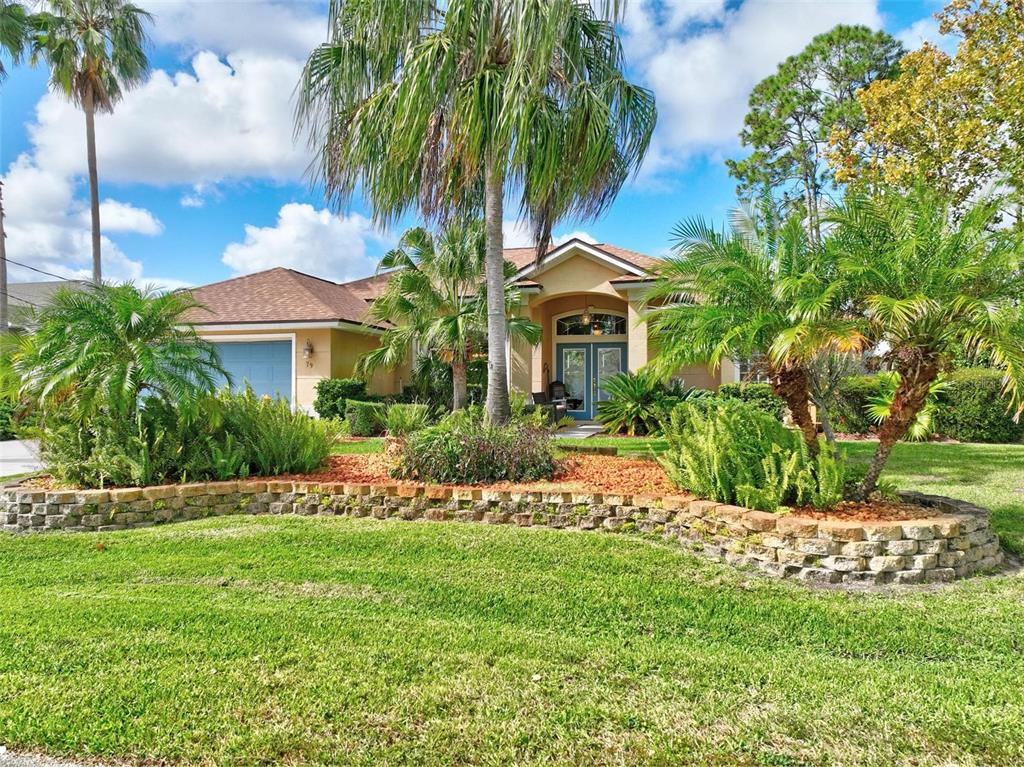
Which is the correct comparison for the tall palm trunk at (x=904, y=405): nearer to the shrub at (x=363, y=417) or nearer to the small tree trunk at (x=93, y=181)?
the shrub at (x=363, y=417)

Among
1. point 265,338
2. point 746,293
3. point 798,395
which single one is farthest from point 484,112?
point 265,338

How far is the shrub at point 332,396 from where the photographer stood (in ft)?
48.3

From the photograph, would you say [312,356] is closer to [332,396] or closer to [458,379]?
[332,396]

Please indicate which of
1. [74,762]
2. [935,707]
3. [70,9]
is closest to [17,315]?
[74,762]

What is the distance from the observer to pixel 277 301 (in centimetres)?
1669

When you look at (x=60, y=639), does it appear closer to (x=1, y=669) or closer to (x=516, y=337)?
(x=1, y=669)

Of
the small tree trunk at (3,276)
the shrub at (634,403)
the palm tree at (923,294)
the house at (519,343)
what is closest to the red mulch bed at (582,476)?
the palm tree at (923,294)

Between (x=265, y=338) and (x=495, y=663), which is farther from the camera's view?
(x=265, y=338)

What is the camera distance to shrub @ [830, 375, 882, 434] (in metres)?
13.4

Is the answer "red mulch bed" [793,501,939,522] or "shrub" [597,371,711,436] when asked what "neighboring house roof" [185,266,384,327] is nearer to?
"shrub" [597,371,711,436]

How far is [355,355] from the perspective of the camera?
1719 cm

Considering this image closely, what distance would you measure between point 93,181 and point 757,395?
2197 centimetres

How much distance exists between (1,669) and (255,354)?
1420cm

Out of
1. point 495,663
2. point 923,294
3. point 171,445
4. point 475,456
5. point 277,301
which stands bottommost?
point 495,663
